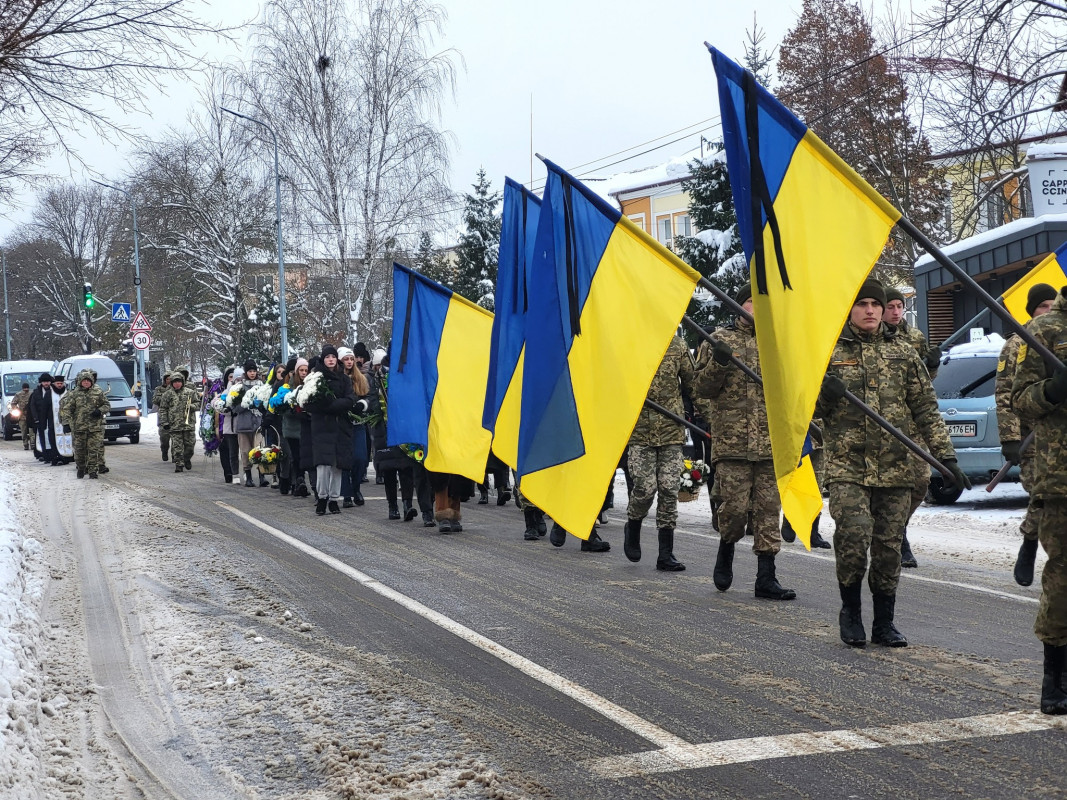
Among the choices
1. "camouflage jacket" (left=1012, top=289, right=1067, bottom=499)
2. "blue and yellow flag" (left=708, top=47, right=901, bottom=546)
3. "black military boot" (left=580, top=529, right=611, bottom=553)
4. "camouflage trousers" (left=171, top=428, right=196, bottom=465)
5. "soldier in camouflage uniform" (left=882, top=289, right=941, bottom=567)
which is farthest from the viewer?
"camouflage trousers" (left=171, top=428, right=196, bottom=465)

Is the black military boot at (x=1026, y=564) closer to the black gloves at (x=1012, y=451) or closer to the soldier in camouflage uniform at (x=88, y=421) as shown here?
the black gloves at (x=1012, y=451)

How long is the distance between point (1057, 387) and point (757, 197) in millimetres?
1894

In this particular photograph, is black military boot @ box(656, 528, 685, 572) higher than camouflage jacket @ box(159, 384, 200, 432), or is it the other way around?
camouflage jacket @ box(159, 384, 200, 432)

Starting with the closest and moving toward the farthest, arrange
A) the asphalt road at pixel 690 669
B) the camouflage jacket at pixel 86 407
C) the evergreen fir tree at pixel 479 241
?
the asphalt road at pixel 690 669 < the camouflage jacket at pixel 86 407 < the evergreen fir tree at pixel 479 241

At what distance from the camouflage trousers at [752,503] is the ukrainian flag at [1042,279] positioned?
2226 millimetres

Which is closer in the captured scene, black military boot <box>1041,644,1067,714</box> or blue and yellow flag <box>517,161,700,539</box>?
black military boot <box>1041,644,1067,714</box>

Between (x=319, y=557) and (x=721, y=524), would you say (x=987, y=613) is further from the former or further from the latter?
(x=319, y=557)

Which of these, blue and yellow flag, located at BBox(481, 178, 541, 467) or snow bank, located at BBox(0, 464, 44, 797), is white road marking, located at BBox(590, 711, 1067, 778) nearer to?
snow bank, located at BBox(0, 464, 44, 797)

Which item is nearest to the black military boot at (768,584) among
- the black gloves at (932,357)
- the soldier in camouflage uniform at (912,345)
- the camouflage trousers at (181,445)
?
the soldier in camouflage uniform at (912,345)

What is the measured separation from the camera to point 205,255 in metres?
43.0

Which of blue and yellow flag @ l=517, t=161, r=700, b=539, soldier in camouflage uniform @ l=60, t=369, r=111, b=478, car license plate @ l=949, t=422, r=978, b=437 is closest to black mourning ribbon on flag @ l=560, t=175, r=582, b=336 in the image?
blue and yellow flag @ l=517, t=161, r=700, b=539

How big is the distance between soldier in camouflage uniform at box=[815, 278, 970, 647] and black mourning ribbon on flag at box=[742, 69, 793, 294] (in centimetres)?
64

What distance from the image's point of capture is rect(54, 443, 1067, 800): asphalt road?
4.43 metres

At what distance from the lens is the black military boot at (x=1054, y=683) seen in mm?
4941
